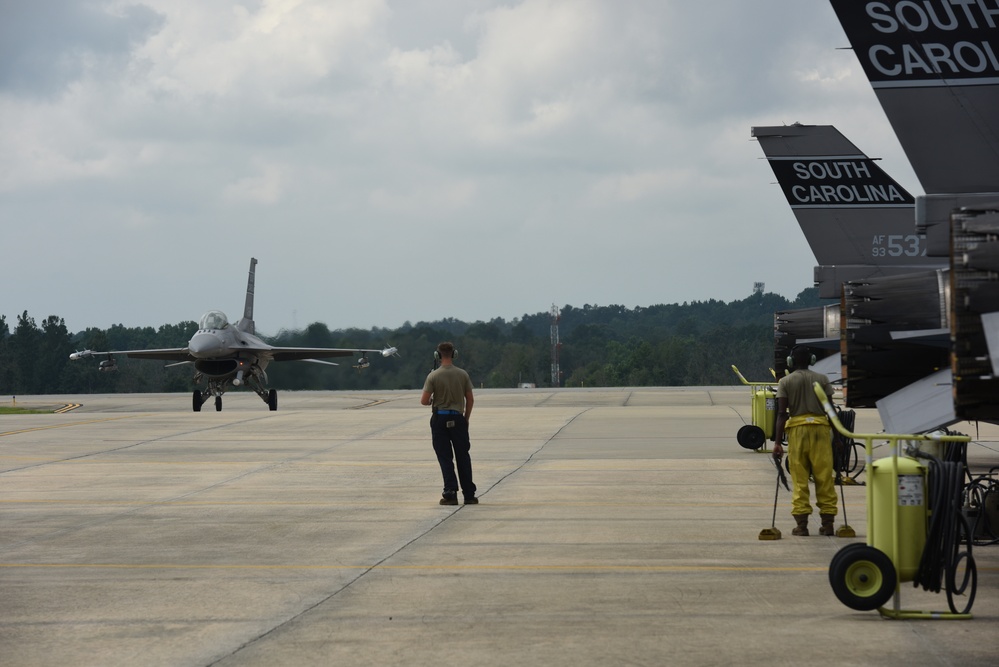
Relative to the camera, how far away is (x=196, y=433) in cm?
2580

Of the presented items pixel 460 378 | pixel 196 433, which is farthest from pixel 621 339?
pixel 460 378

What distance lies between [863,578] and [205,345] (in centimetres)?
3319

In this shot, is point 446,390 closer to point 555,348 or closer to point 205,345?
point 205,345

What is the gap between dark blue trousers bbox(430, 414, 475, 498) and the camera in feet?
43.6

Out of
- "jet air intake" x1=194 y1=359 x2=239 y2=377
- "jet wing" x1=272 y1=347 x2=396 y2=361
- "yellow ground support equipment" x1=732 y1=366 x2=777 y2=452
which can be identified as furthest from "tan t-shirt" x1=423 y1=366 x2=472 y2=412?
"jet wing" x1=272 y1=347 x2=396 y2=361

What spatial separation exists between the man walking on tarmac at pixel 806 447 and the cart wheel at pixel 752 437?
8639 mm

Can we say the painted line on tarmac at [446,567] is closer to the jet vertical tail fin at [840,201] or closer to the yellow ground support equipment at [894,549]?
the yellow ground support equipment at [894,549]

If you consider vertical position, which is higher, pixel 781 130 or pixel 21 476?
pixel 781 130

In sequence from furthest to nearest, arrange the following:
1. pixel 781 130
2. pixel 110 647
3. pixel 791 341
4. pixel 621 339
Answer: pixel 621 339 → pixel 781 130 → pixel 791 341 → pixel 110 647

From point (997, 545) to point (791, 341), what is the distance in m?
11.9

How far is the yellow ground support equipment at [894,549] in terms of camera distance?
23.9 feet

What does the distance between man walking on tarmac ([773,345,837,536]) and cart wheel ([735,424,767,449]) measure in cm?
864

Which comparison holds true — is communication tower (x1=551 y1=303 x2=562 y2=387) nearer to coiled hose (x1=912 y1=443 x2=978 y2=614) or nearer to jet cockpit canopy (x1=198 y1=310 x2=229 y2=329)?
jet cockpit canopy (x1=198 y1=310 x2=229 y2=329)

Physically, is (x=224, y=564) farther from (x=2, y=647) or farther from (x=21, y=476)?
(x=21, y=476)
